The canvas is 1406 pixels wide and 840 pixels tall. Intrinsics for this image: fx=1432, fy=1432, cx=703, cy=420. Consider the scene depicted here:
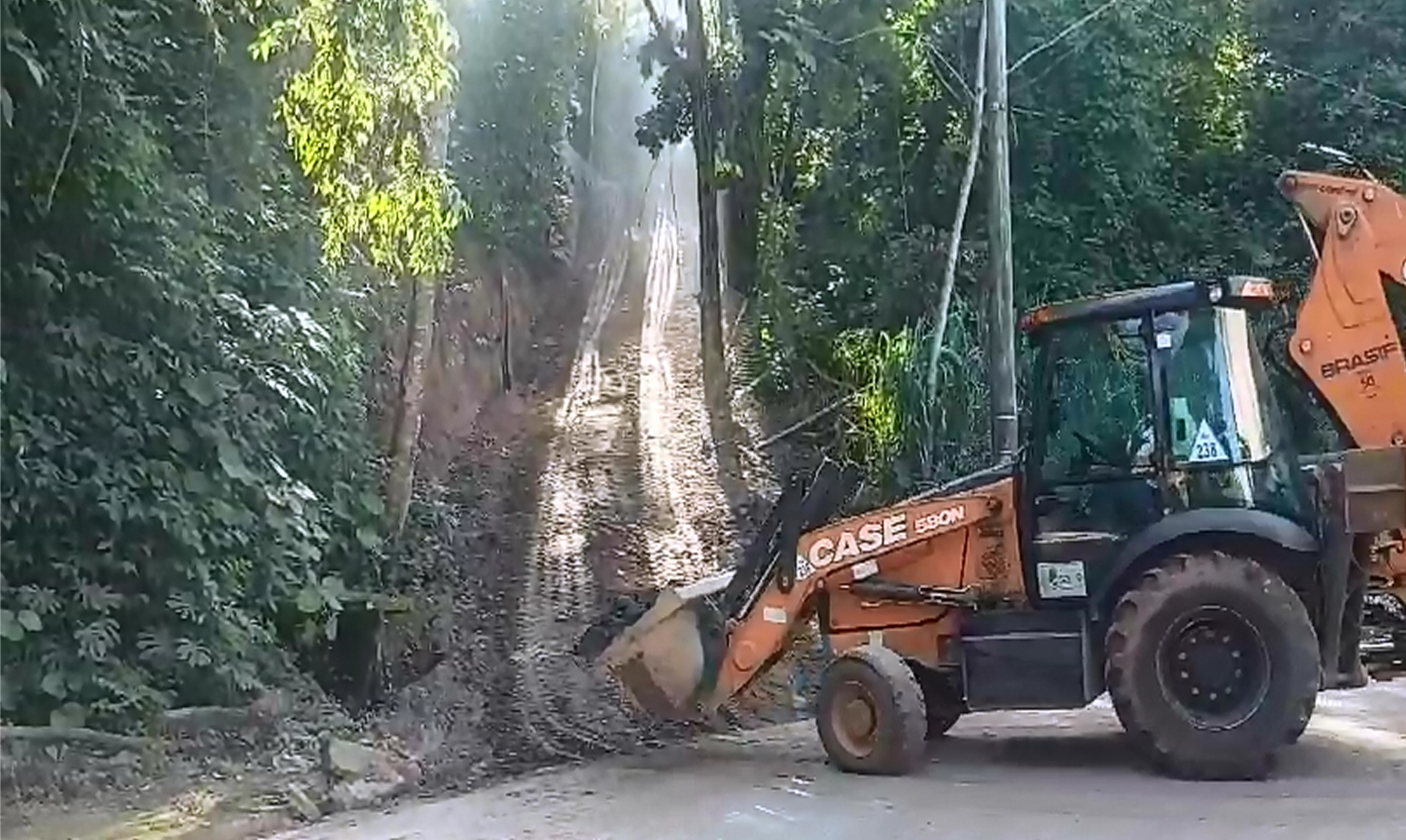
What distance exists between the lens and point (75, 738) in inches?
250

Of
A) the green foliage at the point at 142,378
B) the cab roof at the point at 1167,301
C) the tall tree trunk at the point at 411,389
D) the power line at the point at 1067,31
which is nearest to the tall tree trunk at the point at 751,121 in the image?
the power line at the point at 1067,31

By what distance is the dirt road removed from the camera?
583 centimetres

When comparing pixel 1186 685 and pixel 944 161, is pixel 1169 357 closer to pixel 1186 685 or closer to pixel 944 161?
pixel 1186 685

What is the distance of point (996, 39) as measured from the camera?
9688 millimetres

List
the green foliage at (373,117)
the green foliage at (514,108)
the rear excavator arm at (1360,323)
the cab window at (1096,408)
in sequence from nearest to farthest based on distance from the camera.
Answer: the rear excavator arm at (1360,323), the cab window at (1096,408), the green foliage at (373,117), the green foliage at (514,108)

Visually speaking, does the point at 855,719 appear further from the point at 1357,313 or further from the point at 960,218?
the point at 960,218

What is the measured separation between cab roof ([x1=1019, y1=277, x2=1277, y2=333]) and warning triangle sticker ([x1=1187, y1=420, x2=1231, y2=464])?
1.93ft

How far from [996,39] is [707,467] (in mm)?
7326

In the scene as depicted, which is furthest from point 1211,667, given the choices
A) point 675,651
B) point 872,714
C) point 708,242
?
point 708,242

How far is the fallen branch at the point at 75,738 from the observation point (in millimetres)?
6141

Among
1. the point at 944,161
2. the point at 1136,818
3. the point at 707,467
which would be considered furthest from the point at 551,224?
the point at 1136,818

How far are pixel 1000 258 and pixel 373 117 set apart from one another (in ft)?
13.5

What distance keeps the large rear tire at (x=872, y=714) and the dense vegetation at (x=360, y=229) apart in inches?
118

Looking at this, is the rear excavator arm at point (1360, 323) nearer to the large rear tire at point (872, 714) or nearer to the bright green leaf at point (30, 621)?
the large rear tire at point (872, 714)
